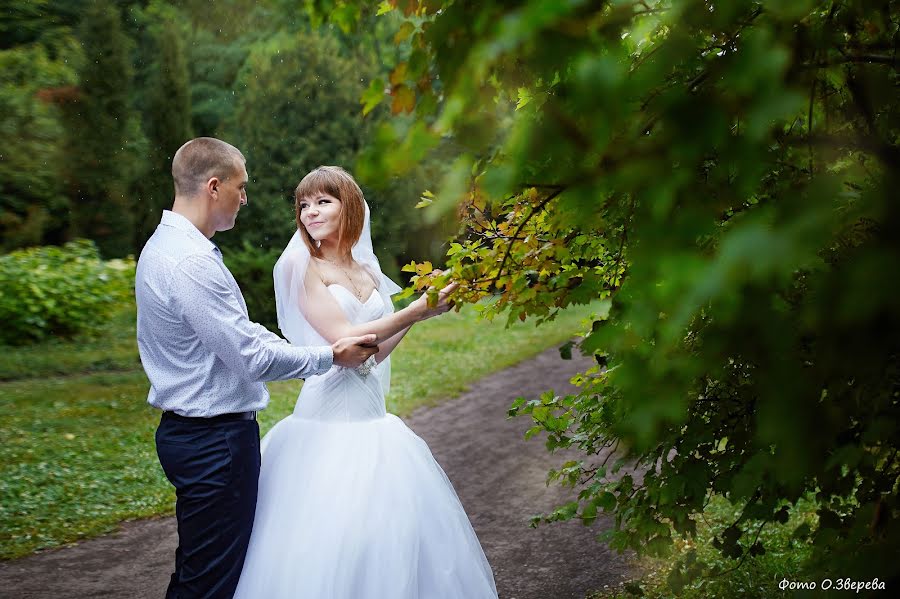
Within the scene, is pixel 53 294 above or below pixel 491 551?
above

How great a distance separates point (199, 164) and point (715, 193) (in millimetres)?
2213

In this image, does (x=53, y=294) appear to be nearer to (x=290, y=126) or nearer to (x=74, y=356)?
(x=74, y=356)

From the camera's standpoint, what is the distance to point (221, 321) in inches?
126

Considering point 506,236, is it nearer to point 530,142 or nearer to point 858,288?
point 530,142

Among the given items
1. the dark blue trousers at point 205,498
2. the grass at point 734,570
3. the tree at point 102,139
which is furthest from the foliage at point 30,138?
the grass at point 734,570

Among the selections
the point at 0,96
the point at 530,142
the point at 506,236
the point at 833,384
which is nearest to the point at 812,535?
the point at 833,384

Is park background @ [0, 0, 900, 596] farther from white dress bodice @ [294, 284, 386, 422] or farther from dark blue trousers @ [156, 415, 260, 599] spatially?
dark blue trousers @ [156, 415, 260, 599]

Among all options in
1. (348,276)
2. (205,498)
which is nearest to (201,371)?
(205,498)

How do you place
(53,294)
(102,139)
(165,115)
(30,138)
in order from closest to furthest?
(53,294) < (30,138) < (165,115) < (102,139)

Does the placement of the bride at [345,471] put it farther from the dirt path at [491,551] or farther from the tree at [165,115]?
the tree at [165,115]

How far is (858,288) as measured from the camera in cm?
109

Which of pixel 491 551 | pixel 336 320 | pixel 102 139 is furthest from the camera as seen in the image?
pixel 102 139

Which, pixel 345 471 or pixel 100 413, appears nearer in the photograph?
pixel 345 471

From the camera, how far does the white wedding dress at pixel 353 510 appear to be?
3.38 metres
